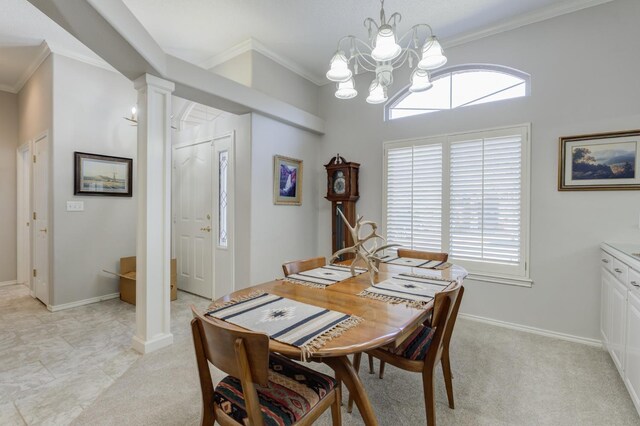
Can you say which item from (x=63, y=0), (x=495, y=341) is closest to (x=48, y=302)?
(x=63, y=0)

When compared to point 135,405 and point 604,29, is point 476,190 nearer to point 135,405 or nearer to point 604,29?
point 604,29

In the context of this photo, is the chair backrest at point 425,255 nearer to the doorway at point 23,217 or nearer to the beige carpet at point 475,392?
the beige carpet at point 475,392

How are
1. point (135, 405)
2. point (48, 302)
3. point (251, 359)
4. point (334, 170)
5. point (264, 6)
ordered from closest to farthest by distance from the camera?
point (251, 359), point (135, 405), point (264, 6), point (48, 302), point (334, 170)

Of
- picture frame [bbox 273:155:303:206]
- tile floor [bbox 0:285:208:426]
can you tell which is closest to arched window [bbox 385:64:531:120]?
picture frame [bbox 273:155:303:206]

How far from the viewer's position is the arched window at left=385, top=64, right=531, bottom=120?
3.06m

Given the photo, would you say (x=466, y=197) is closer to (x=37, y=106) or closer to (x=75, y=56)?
(x=75, y=56)

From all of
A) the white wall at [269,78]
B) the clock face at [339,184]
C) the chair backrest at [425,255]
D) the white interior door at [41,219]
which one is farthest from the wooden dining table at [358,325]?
the white interior door at [41,219]

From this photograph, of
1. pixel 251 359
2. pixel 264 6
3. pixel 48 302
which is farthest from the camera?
pixel 48 302

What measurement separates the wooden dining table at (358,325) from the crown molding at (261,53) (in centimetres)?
277

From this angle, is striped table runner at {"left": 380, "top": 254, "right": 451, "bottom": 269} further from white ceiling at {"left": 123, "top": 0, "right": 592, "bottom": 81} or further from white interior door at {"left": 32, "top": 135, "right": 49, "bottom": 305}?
white interior door at {"left": 32, "top": 135, "right": 49, "bottom": 305}

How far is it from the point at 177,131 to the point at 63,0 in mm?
2831

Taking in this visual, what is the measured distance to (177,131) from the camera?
4336mm

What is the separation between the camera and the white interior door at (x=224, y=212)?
11.6 feet

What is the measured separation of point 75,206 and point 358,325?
12.7 ft
